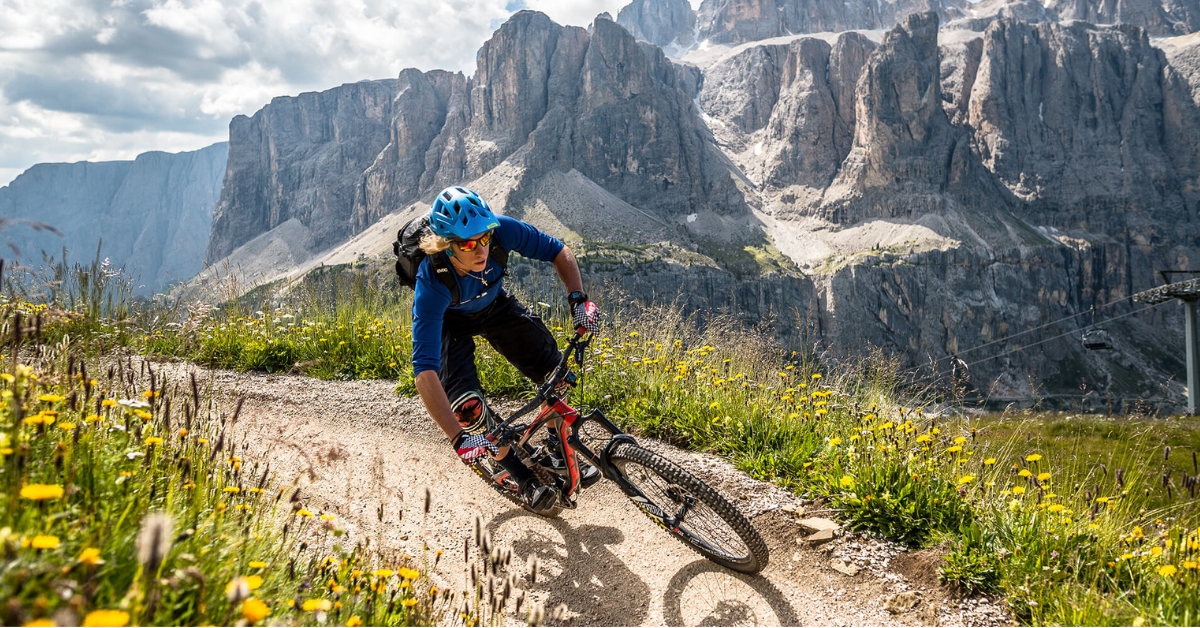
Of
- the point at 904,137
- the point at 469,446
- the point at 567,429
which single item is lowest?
the point at 567,429

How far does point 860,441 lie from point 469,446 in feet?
11.4

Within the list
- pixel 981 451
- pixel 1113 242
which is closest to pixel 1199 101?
pixel 1113 242

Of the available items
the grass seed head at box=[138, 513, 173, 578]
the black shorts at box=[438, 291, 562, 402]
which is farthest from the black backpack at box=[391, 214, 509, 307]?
the grass seed head at box=[138, 513, 173, 578]

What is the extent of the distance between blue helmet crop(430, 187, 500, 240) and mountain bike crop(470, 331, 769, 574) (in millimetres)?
1129

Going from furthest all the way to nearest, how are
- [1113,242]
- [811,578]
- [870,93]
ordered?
[870,93] → [1113,242] → [811,578]

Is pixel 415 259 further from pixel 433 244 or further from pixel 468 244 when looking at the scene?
pixel 468 244

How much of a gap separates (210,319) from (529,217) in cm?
16326

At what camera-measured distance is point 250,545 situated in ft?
9.08

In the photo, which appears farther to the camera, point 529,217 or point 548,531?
point 529,217

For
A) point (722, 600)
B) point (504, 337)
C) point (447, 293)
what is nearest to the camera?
point (722, 600)

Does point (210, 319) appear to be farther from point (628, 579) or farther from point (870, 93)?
point (870, 93)

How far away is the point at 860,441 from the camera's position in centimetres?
521

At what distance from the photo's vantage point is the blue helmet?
4.26 meters

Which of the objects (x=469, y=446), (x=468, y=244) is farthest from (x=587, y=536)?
(x=468, y=244)
